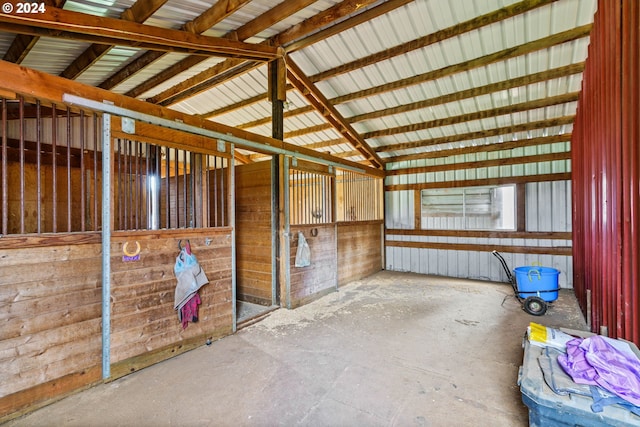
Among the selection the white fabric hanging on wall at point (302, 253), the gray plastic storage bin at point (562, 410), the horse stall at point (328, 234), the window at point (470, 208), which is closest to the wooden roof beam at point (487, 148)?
the window at point (470, 208)

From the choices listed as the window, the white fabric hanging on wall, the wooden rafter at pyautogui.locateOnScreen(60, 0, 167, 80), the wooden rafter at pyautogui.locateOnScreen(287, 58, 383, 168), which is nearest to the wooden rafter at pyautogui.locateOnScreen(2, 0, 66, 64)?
the wooden rafter at pyautogui.locateOnScreen(60, 0, 167, 80)

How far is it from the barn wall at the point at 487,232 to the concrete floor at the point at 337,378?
1.77 meters

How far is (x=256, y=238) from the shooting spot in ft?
13.3

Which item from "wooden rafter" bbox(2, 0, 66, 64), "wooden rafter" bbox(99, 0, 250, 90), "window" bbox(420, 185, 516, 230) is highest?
"wooden rafter" bbox(99, 0, 250, 90)

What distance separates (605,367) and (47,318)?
3.20 metres

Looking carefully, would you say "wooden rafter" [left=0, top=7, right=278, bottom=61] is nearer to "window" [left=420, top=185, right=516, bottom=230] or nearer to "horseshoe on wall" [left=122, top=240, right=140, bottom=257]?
"horseshoe on wall" [left=122, top=240, right=140, bottom=257]

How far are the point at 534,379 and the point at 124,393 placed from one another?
8.37ft

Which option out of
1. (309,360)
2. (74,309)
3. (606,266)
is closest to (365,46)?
(606,266)

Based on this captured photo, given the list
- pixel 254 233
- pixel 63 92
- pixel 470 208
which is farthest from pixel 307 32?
pixel 470 208

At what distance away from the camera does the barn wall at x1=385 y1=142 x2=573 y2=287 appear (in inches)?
196

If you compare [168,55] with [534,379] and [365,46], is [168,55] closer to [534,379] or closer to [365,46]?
[365,46]

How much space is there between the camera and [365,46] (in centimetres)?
378

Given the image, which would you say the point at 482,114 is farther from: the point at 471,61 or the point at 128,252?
the point at 128,252

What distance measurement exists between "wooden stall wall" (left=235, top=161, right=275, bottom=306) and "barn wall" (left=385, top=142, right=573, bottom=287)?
3536 mm
